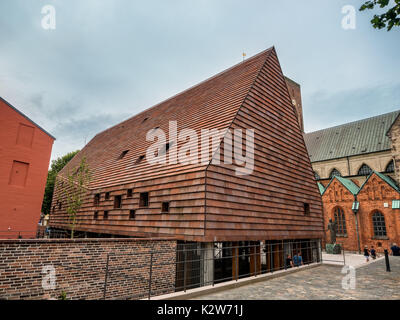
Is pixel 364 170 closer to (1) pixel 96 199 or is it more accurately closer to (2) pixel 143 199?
(2) pixel 143 199

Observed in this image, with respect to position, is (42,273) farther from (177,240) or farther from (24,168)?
(24,168)

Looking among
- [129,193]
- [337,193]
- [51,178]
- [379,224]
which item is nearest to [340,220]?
[337,193]

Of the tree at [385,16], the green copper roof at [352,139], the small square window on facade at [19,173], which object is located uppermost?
the green copper roof at [352,139]

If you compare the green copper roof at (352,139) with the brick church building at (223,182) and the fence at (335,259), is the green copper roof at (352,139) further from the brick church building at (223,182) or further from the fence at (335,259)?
the brick church building at (223,182)

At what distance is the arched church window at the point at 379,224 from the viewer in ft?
75.7

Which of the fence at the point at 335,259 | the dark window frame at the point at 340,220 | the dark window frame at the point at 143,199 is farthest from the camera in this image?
the dark window frame at the point at 340,220

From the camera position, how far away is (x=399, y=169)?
2494cm

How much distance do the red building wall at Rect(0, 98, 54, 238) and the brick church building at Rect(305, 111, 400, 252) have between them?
22.9 m

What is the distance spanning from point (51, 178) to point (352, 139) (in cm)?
4011

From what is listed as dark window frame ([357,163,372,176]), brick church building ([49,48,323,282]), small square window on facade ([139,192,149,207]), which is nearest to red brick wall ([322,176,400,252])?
dark window frame ([357,163,372,176])

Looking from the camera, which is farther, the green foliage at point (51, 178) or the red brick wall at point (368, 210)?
the green foliage at point (51, 178)

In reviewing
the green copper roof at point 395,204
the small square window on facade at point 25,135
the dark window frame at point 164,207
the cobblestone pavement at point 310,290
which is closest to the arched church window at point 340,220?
the green copper roof at point 395,204

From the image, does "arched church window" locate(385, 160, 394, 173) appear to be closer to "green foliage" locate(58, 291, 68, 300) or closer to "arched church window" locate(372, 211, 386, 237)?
"arched church window" locate(372, 211, 386, 237)

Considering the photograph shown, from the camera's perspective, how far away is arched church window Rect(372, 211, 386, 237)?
23083 millimetres
